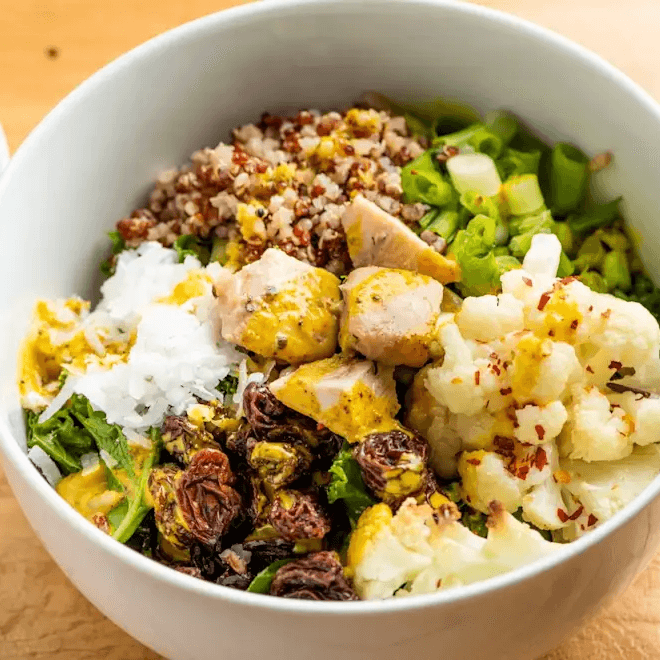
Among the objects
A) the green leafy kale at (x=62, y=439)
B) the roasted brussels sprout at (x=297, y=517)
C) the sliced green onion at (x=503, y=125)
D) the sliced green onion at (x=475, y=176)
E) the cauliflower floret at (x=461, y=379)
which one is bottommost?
the green leafy kale at (x=62, y=439)

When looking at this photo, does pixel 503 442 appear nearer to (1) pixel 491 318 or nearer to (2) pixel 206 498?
(1) pixel 491 318

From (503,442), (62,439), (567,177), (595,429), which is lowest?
(62,439)

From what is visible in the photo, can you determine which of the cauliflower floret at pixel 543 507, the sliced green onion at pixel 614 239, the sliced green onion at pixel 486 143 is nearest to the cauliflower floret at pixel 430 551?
the cauliflower floret at pixel 543 507

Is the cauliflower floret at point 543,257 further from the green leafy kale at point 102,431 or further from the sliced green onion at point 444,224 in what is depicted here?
the green leafy kale at point 102,431

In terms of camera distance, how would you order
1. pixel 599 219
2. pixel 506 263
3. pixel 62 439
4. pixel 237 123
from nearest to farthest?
pixel 62 439, pixel 506 263, pixel 599 219, pixel 237 123

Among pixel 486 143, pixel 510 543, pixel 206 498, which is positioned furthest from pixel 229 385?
pixel 486 143

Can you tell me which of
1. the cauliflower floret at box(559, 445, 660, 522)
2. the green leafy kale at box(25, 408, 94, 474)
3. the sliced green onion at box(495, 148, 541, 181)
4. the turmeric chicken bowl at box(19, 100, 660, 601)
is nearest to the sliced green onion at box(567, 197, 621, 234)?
the turmeric chicken bowl at box(19, 100, 660, 601)

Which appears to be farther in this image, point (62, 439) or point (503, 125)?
point (503, 125)

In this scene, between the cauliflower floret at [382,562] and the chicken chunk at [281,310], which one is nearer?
the cauliflower floret at [382,562]

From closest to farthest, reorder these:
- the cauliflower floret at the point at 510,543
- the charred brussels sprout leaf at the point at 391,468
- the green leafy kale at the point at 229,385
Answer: the cauliflower floret at the point at 510,543, the charred brussels sprout leaf at the point at 391,468, the green leafy kale at the point at 229,385
